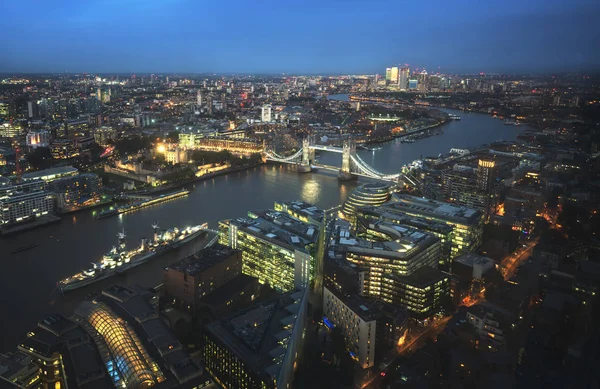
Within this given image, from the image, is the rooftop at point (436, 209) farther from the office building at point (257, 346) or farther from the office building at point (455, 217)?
the office building at point (257, 346)

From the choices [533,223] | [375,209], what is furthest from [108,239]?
[533,223]

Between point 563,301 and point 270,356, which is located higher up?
point 563,301

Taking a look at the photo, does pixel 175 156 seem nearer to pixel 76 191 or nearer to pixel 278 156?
pixel 278 156

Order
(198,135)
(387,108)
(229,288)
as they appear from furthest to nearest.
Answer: (387,108), (198,135), (229,288)

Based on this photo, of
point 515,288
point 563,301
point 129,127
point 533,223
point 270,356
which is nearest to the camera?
point 270,356

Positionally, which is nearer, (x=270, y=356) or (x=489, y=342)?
(x=270, y=356)

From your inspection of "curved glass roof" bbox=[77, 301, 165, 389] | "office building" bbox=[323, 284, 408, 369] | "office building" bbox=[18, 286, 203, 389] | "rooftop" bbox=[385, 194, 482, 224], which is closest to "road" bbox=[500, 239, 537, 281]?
"rooftop" bbox=[385, 194, 482, 224]

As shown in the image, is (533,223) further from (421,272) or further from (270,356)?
(270,356)

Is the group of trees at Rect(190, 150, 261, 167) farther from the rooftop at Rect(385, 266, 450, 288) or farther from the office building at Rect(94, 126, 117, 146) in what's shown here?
the rooftop at Rect(385, 266, 450, 288)

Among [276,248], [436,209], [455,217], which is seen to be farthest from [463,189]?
[276,248]
